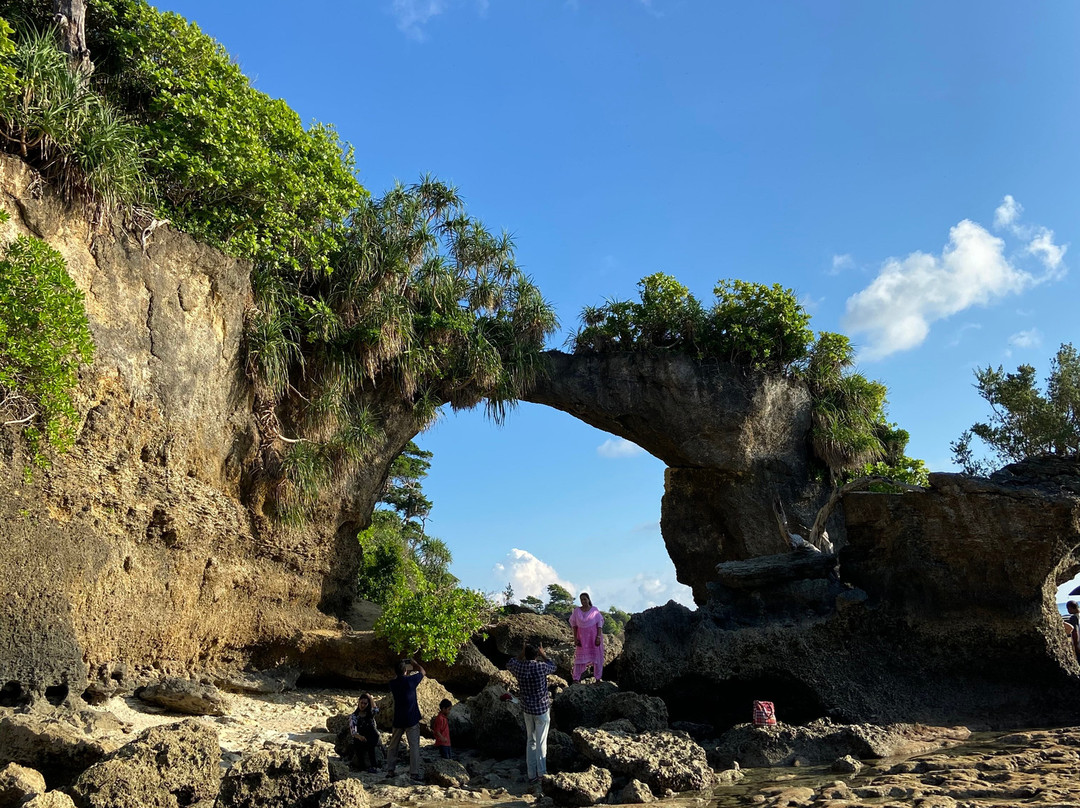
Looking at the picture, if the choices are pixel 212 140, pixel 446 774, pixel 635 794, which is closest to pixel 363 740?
pixel 446 774

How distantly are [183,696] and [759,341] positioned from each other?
12.2 metres

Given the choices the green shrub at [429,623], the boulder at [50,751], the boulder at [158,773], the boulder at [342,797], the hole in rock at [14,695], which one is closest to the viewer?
the boulder at [158,773]

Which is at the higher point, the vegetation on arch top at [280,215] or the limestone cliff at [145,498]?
the vegetation on arch top at [280,215]

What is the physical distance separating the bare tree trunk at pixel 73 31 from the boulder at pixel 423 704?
29.1ft

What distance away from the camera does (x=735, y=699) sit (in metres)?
9.94

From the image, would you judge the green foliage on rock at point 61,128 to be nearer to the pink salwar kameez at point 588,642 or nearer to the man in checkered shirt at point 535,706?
the man in checkered shirt at point 535,706

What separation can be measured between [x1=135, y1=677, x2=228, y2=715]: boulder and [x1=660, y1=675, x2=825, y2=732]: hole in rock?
18.6ft

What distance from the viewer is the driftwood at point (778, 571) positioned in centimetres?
1063

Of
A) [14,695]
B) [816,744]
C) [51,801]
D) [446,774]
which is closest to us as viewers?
[51,801]

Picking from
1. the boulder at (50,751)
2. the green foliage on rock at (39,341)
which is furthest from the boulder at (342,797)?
the green foliage on rock at (39,341)

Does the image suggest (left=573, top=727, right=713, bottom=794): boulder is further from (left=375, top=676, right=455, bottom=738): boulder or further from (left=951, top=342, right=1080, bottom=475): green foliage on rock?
(left=951, top=342, right=1080, bottom=475): green foliage on rock

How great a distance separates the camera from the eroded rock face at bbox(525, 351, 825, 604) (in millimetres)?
16172

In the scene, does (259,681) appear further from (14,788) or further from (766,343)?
(766,343)

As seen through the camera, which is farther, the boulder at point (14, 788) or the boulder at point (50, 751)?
the boulder at point (50, 751)
